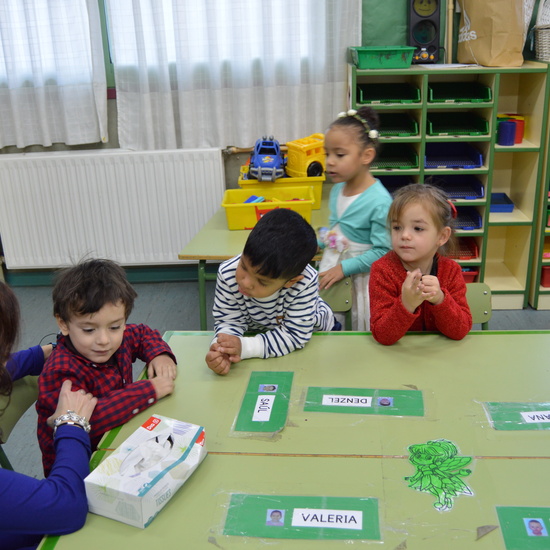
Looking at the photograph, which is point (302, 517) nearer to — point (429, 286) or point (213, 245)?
point (429, 286)

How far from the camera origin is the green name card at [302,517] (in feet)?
3.20

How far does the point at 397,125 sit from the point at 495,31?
2.34 feet

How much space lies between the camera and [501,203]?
365cm

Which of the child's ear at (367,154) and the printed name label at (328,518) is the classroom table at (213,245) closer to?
the child's ear at (367,154)

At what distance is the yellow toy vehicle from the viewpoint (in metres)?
3.11

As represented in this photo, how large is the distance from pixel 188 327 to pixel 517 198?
2122mm

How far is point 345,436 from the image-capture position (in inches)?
48.2

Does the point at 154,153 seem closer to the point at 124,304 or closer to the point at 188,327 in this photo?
the point at 188,327

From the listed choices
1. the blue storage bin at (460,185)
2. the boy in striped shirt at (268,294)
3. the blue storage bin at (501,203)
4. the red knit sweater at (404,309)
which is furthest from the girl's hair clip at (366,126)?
the blue storage bin at (501,203)

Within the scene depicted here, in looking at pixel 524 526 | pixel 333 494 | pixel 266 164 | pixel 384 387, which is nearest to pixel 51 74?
pixel 266 164

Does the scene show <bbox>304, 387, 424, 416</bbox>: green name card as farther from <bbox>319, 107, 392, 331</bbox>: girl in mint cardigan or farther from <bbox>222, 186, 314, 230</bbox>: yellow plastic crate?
<bbox>222, 186, 314, 230</bbox>: yellow plastic crate

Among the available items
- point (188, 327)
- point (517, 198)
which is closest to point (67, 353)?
point (188, 327)

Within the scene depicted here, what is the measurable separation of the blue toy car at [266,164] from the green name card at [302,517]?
219cm

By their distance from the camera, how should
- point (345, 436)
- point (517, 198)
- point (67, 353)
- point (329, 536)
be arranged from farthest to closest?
point (517, 198) < point (67, 353) < point (345, 436) < point (329, 536)
